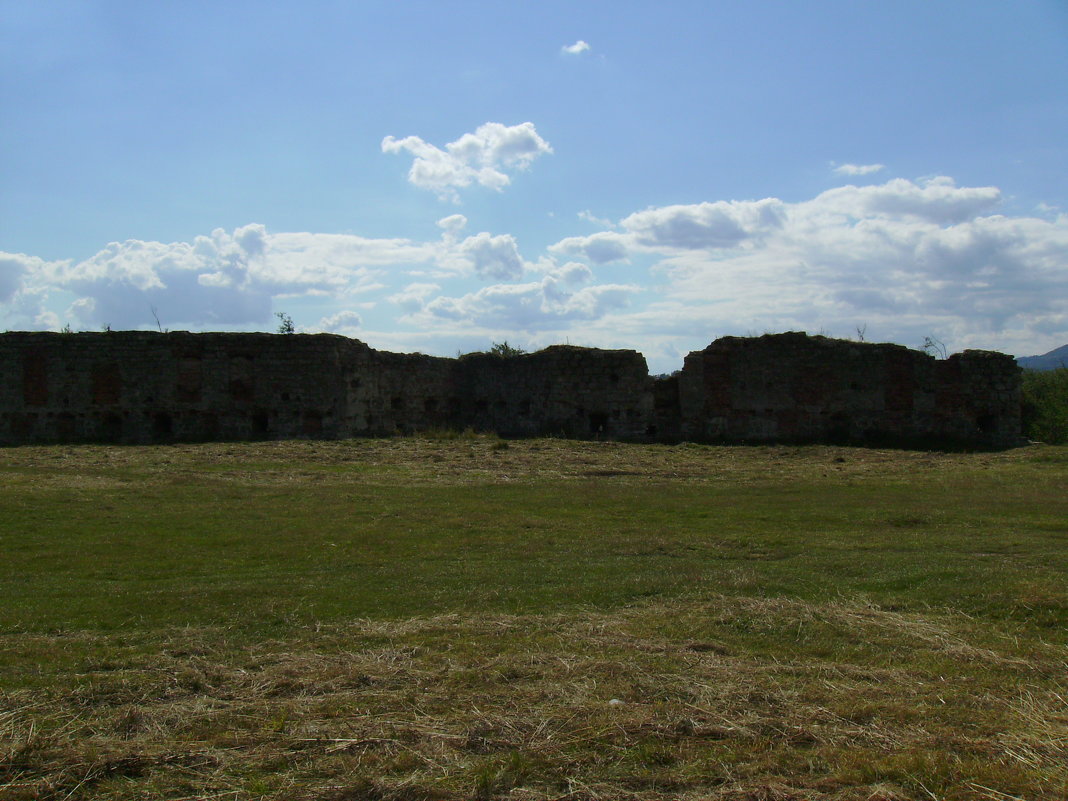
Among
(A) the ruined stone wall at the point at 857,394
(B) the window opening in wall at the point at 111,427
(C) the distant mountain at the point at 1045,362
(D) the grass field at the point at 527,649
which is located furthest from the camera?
(C) the distant mountain at the point at 1045,362

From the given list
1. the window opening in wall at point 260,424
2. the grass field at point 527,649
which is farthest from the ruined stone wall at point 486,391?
the grass field at point 527,649

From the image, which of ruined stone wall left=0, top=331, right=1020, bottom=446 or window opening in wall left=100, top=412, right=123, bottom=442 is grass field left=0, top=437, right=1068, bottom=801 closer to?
ruined stone wall left=0, top=331, right=1020, bottom=446

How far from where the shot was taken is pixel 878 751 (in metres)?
4.46

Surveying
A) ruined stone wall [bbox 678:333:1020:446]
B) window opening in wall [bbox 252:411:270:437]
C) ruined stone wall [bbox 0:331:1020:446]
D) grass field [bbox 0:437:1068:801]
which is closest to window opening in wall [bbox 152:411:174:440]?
ruined stone wall [bbox 0:331:1020:446]

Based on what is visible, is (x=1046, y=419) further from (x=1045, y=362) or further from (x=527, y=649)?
(x=1045, y=362)

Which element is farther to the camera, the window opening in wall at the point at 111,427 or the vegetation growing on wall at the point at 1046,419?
the vegetation growing on wall at the point at 1046,419

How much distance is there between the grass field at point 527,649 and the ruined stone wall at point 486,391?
11673 mm

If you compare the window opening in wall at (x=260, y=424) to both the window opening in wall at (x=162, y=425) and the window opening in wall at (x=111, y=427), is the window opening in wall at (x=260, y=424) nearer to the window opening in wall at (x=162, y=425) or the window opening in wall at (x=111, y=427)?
the window opening in wall at (x=162, y=425)

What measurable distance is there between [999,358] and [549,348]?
13.3m

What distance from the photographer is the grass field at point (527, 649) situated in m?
4.33

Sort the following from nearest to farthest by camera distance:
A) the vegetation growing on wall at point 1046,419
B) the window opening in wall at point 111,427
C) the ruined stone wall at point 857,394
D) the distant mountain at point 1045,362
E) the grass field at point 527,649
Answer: the grass field at point 527,649
the window opening in wall at point 111,427
the ruined stone wall at point 857,394
the vegetation growing on wall at point 1046,419
the distant mountain at point 1045,362

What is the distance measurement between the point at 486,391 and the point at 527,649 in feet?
76.1

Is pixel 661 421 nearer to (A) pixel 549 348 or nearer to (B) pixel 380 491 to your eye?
(A) pixel 549 348

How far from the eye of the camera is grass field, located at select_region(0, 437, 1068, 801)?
14.2 ft
